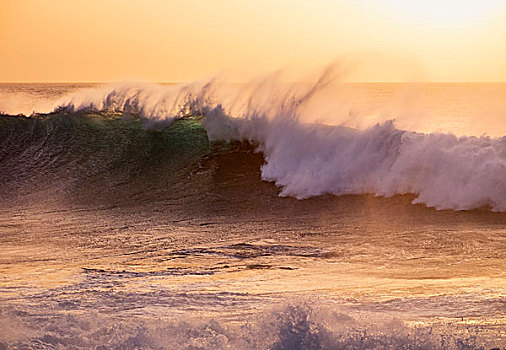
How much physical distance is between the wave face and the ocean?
4 cm

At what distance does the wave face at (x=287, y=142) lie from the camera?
38.2 ft

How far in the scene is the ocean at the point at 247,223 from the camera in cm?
507

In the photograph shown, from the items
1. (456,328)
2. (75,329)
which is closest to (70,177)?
(75,329)

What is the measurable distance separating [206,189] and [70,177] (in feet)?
10.7

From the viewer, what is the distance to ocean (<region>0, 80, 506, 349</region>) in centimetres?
507

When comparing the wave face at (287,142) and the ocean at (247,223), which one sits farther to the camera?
the wave face at (287,142)

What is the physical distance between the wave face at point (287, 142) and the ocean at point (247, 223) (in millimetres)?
43

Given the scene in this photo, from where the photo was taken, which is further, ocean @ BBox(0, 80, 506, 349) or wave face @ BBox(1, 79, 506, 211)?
wave face @ BBox(1, 79, 506, 211)

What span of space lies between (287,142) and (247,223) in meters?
4.16

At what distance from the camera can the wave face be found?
1166cm

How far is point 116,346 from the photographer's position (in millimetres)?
4719

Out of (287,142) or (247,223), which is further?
(287,142)

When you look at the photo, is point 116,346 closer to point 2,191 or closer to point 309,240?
point 309,240

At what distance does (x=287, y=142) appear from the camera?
46.5 ft
